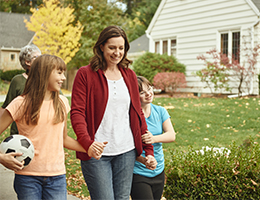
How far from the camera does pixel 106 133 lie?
260cm

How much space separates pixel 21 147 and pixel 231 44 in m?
13.9

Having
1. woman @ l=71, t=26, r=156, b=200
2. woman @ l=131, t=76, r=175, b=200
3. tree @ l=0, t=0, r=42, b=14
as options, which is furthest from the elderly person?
tree @ l=0, t=0, r=42, b=14

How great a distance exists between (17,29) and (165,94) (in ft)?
84.8

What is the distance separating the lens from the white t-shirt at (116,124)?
2604 mm

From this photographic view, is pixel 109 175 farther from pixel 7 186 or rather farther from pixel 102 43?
pixel 7 186

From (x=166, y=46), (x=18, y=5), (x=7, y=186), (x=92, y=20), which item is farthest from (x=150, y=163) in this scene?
(x=18, y=5)

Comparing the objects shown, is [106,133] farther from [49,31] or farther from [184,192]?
[49,31]

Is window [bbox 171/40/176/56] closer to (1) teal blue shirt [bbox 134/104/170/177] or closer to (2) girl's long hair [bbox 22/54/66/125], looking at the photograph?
(1) teal blue shirt [bbox 134/104/170/177]

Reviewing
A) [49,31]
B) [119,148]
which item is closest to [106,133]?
[119,148]

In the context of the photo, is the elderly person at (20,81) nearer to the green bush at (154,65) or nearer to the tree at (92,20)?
the green bush at (154,65)

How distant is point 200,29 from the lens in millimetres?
16062

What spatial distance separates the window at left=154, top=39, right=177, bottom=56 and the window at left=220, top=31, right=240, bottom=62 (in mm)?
3083

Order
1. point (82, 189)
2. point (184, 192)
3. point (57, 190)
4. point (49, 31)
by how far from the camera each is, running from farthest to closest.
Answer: point (49, 31), point (82, 189), point (184, 192), point (57, 190)

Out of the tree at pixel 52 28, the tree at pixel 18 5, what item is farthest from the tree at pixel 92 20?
the tree at pixel 18 5
